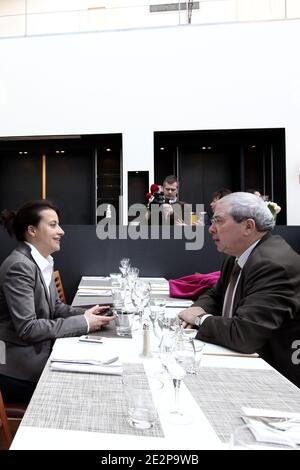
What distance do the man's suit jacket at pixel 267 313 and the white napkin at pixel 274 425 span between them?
0.54 meters

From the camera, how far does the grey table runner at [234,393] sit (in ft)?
3.09

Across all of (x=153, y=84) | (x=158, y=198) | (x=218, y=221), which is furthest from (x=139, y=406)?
(x=153, y=84)

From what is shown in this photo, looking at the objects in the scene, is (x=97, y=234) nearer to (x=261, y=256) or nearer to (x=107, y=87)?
(x=261, y=256)

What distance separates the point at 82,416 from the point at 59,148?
7.10 metres

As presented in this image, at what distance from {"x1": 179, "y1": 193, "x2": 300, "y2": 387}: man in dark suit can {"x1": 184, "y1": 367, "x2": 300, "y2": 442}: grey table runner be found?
239 mm

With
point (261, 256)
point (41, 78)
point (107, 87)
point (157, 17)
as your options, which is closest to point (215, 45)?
point (157, 17)

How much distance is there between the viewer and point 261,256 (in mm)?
1668

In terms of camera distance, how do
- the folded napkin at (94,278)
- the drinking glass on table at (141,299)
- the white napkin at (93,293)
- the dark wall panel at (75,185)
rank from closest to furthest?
the drinking glass on table at (141,299) → the white napkin at (93,293) → the folded napkin at (94,278) → the dark wall panel at (75,185)

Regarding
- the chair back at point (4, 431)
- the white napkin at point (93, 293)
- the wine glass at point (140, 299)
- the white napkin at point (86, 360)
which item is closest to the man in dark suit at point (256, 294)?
the wine glass at point (140, 299)

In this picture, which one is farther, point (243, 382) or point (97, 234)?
point (97, 234)

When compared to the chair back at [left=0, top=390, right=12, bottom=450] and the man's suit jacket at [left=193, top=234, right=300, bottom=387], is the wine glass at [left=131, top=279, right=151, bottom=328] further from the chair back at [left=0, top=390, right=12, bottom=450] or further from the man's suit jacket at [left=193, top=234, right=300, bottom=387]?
the chair back at [left=0, top=390, right=12, bottom=450]

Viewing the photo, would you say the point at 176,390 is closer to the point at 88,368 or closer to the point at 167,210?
the point at 88,368

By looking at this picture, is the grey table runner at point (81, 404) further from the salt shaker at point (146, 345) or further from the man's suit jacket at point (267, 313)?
the man's suit jacket at point (267, 313)

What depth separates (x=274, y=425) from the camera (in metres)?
0.88
